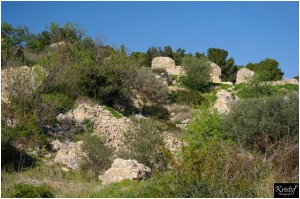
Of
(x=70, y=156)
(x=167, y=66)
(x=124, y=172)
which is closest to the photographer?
(x=124, y=172)

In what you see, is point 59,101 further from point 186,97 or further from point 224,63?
point 224,63

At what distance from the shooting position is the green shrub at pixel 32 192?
1120 cm

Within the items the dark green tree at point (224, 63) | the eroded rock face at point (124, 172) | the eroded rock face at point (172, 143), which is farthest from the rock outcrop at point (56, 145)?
the dark green tree at point (224, 63)

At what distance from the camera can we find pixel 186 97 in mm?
35750

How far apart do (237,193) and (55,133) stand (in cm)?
1207

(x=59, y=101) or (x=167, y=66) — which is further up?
(x=167, y=66)

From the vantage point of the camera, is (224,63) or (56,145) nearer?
(56,145)

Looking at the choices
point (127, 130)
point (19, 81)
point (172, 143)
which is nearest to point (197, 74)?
point (172, 143)

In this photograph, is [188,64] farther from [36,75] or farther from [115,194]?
[115,194]

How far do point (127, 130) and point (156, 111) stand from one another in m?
12.8

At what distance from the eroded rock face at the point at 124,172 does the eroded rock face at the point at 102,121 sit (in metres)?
6.11

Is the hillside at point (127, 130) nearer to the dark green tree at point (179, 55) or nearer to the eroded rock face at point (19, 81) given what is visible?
the eroded rock face at point (19, 81)

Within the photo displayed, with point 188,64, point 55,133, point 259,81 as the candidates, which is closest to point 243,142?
point 55,133

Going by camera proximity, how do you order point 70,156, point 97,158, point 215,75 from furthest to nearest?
point 215,75 → point 70,156 → point 97,158
